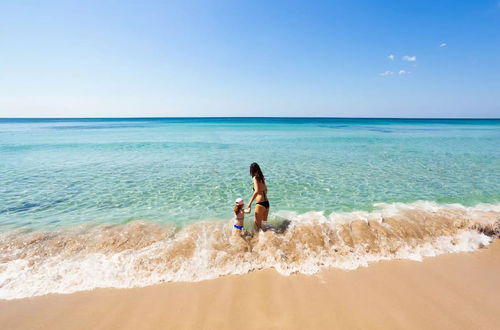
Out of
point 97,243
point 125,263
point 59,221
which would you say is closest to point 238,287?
point 125,263

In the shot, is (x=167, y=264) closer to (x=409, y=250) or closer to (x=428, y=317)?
(x=428, y=317)

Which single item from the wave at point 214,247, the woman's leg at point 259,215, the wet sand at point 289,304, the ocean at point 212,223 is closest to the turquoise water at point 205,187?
the ocean at point 212,223

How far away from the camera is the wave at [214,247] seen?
4258 millimetres

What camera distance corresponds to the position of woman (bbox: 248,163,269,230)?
18.6ft

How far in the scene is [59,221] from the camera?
20.9 ft

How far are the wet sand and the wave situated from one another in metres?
0.28

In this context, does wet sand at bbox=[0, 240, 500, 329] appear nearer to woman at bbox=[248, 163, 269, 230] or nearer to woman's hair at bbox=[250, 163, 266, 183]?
woman at bbox=[248, 163, 269, 230]

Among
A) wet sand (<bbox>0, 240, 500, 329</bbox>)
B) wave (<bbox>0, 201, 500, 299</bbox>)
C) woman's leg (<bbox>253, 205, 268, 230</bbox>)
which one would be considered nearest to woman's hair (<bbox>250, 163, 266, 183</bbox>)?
woman's leg (<bbox>253, 205, 268, 230</bbox>)

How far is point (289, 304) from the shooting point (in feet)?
11.7

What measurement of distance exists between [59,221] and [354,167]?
13.4 m

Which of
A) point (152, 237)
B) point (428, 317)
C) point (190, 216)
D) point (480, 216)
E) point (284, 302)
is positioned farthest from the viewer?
point (190, 216)

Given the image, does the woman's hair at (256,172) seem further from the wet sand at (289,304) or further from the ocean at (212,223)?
the wet sand at (289,304)

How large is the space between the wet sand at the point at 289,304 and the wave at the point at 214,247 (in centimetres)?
28

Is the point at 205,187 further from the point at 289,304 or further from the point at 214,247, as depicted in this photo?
the point at 289,304
